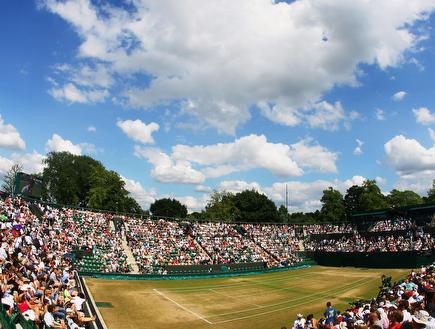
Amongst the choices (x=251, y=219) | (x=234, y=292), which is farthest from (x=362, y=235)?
(x=251, y=219)

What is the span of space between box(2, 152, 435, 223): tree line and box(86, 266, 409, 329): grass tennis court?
1871 inches

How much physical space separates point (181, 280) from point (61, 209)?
18.1 m

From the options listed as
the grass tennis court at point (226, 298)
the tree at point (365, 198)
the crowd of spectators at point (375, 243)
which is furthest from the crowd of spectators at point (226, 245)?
the tree at point (365, 198)

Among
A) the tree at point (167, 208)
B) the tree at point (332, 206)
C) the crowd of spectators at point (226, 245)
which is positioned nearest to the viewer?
the crowd of spectators at point (226, 245)

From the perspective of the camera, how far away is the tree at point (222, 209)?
100 meters

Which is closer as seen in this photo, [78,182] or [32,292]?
[32,292]

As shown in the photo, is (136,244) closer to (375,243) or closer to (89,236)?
(89,236)

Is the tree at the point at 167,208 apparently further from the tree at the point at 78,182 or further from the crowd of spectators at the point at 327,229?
the crowd of spectators at the point at 327,229

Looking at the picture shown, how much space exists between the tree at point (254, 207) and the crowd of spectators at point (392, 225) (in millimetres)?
39771

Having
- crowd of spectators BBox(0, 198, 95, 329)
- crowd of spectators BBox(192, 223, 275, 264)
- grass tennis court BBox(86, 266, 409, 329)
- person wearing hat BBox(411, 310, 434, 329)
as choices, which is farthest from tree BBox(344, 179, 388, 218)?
person wearing hat BBox(411, 310, 434, 329)

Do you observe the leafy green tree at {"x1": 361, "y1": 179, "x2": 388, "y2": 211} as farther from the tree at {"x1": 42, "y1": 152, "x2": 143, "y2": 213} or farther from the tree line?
the tree at {"x1": 42, "y1": 152, "x2": 143, "y2": 213}

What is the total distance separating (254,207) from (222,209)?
9.52m

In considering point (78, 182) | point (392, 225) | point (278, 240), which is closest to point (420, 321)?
point (278, 240)

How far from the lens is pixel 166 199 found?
113 metres
